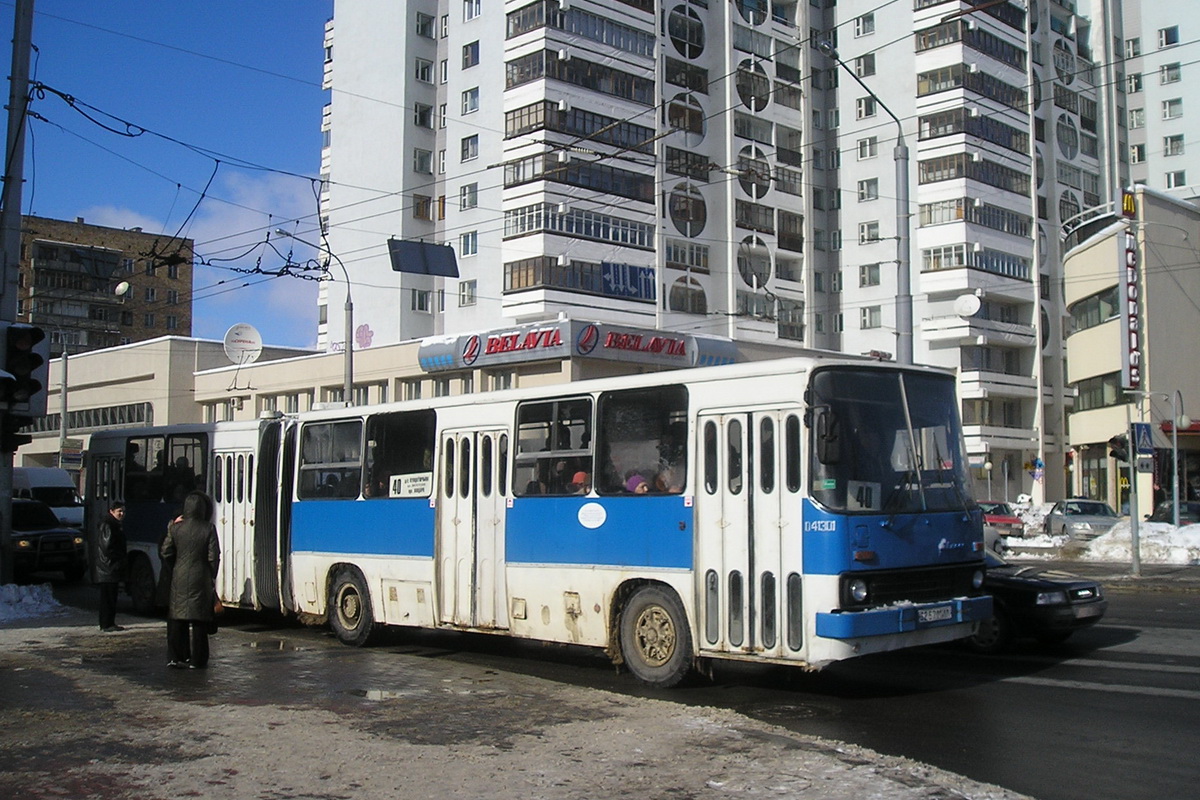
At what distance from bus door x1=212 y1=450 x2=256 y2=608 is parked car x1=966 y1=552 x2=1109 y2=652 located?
31.7ft

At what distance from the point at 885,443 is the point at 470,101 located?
49723 mm

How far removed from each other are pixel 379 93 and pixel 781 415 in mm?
57059

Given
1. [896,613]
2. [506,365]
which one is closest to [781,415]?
[896,613]

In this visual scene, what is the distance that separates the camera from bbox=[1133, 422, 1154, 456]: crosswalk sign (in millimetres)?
22797

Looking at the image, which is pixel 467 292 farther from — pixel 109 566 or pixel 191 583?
pixel 191 583

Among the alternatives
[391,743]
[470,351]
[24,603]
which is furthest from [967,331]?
[391,743]

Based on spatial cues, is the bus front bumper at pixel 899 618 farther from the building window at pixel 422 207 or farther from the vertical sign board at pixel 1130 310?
the building window at pixel 422 207

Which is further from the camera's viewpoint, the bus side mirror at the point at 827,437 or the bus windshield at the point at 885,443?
the bus windshield at the point at 885,443

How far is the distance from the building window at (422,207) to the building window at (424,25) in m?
8.70

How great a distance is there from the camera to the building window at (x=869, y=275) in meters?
66.0

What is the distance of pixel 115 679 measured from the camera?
1066cm

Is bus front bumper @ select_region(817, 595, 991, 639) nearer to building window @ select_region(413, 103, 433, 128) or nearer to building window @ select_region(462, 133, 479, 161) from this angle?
building window @ select_region(462, 133, 479, 161)

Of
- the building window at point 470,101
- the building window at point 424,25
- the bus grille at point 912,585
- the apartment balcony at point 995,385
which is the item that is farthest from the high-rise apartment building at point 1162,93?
the bus grille at point 912,585

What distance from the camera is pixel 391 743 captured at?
7.77 metres
